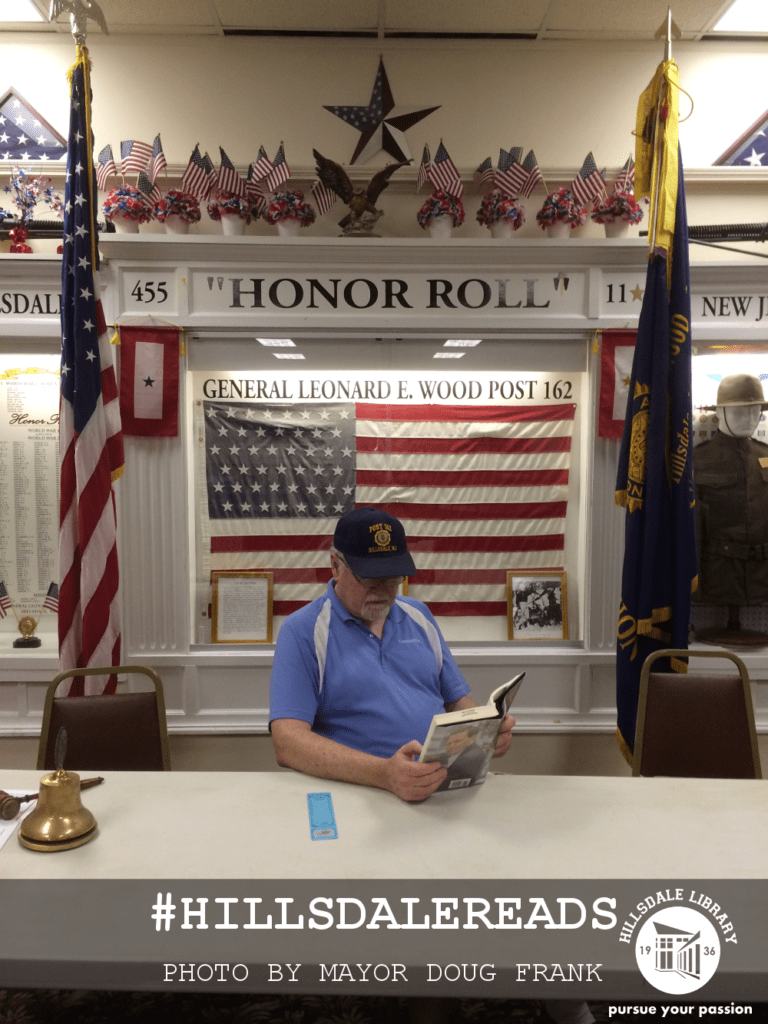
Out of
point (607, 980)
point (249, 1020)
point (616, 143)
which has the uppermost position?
point (616, 143)

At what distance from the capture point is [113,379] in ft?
→ 9.75

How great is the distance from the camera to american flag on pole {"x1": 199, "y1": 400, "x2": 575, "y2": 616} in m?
3.46

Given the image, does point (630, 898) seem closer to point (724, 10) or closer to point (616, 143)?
point (616, 143)

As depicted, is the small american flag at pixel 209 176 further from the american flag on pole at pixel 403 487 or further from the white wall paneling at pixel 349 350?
the american flag on pole at pixel 403 487

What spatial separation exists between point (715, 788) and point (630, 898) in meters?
0.59

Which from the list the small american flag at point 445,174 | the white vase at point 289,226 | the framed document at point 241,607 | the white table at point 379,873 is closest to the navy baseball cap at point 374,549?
the white table at point 379,873

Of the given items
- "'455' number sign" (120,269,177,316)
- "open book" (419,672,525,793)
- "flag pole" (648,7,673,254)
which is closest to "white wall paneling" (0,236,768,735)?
"'455' number sign" (120,269,177,316)

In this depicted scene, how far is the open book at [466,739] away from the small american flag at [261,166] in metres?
2.75

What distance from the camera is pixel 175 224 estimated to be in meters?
3.15

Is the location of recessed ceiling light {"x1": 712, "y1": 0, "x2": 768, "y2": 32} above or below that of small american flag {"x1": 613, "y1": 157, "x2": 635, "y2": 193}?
above

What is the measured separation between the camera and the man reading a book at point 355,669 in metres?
1.75

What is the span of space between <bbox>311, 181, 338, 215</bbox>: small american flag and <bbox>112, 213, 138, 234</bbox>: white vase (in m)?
0.89

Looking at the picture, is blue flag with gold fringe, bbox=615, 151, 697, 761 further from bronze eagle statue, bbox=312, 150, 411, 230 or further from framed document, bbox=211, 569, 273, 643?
framed document, bbox=211, 569, 273, 643

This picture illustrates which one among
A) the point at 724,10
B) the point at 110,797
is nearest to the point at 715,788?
the point at 110,797
